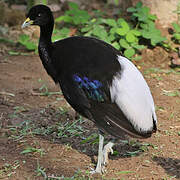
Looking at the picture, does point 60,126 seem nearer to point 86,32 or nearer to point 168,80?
point 168,80

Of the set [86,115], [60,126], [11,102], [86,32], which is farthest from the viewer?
[86,32]

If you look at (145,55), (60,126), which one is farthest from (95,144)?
(145,55)

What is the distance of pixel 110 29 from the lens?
21.2 feet

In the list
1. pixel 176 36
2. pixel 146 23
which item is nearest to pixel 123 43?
pixel 146 23

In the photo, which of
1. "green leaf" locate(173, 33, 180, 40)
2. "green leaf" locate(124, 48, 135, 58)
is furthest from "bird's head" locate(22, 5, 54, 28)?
"green leaf" locate(173, 33, 180, 40)

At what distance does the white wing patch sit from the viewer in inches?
134

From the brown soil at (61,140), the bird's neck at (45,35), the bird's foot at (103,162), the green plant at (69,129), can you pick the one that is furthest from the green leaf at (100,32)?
the bird's foot at (103,162)

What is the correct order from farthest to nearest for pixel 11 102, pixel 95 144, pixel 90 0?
pixel 90 0
pixel 11 102
pixel 95 144

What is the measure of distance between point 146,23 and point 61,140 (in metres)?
2.86

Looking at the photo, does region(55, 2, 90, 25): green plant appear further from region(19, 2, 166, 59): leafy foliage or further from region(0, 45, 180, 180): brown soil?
region(0, 45, 180, 180): brown soil

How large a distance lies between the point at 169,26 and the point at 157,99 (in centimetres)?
175

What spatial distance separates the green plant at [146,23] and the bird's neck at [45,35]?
8.30 ft

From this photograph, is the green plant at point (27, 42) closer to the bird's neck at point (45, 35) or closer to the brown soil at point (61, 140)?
the brown soil at point (61, 140)

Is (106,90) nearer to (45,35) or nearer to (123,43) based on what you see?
(45,35)
